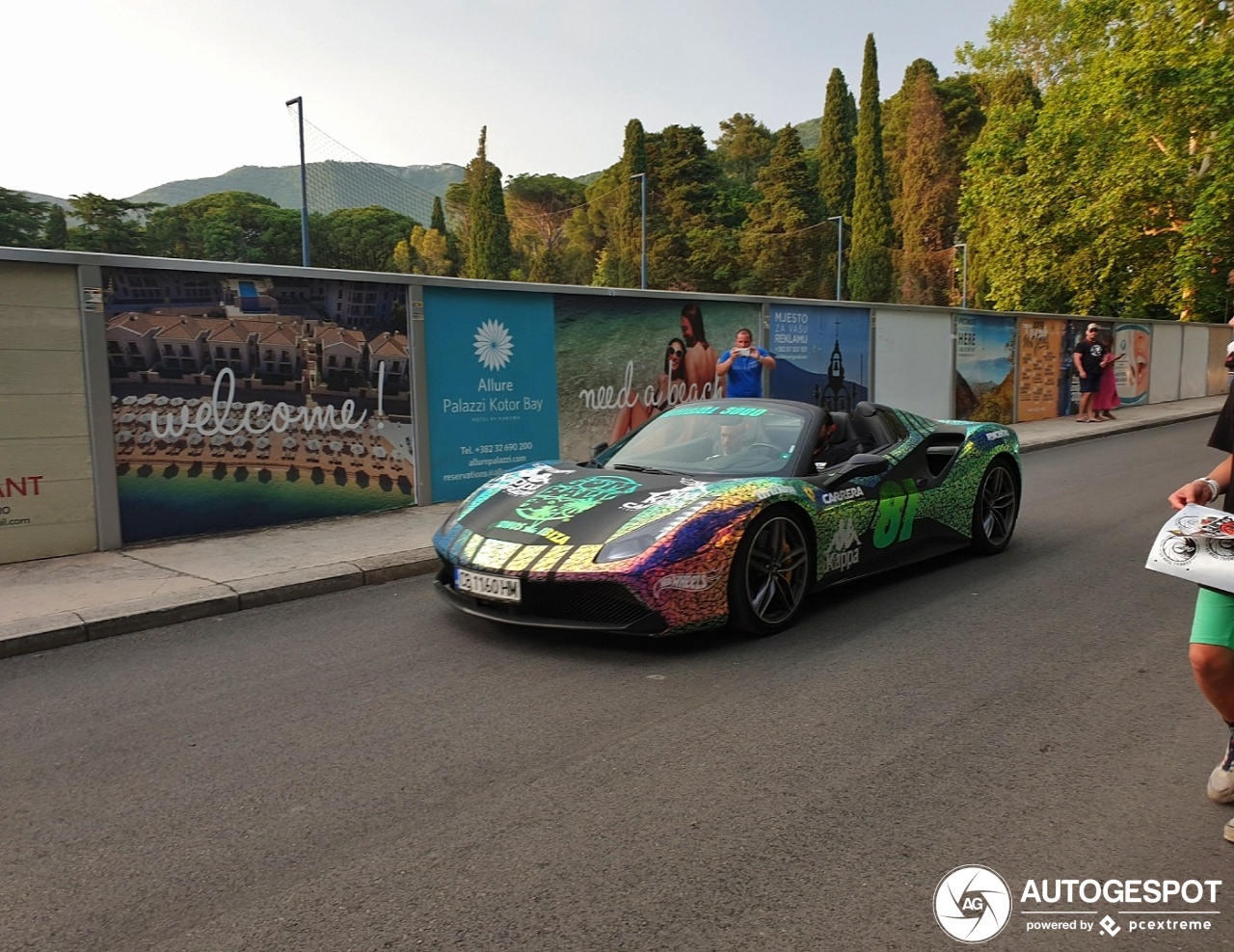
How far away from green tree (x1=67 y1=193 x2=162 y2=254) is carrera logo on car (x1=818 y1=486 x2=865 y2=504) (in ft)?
210

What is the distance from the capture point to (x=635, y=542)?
4707 mm

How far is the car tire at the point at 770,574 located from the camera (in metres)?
4.92

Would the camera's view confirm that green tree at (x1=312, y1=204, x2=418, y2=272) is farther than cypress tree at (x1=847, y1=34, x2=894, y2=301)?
Yes

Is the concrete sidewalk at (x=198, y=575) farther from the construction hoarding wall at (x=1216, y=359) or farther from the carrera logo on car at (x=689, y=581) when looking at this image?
the construction hoarding wall at (x=1216, y=359)

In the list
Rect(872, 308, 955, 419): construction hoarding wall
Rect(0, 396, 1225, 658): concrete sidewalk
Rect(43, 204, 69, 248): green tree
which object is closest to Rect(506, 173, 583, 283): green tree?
Rect(43, 204, 69, 248): green tree

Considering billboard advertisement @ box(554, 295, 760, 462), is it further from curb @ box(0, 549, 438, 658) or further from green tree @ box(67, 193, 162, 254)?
green tree @ box(67, 193, 162, 254)

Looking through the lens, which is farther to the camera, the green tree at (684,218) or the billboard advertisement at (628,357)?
the green tree at (684,218)

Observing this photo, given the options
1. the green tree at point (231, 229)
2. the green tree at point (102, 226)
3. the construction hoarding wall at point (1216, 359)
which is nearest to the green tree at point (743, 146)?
the green tree at point (231, 229)

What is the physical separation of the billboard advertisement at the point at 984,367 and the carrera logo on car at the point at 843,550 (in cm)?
1217

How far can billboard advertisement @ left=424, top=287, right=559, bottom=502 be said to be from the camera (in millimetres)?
9242

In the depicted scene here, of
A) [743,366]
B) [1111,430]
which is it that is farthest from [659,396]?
[1111,430]

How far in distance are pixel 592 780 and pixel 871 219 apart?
62.9m

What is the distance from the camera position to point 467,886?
2.70 meters

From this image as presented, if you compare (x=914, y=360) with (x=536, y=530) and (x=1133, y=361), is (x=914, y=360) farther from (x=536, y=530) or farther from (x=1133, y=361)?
(x=536, y=530)
